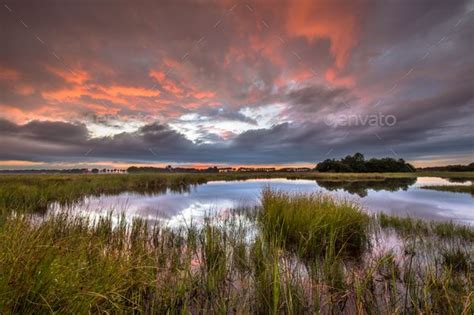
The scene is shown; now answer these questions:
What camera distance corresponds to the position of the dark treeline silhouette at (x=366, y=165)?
9381 centimetres

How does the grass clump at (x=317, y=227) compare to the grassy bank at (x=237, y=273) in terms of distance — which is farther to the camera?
the grass clump at (x=317, y=227)

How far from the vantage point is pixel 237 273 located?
445cm

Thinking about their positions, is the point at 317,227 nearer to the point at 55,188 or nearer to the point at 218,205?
the point at 218,205

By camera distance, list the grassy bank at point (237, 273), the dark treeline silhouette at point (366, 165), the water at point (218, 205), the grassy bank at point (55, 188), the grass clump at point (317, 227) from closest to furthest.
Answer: the grassy bank at point (237, 273), the grass clump at point (317, 227), the water at point (218, 205), the grassy bank at point (55, 188), the dark treeline silhouette at point (366, 165)

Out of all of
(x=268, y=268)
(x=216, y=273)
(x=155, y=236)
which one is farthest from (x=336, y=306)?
(x=155, y=236)

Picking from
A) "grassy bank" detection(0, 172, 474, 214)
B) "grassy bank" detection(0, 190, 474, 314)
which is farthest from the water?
"grassy bank" detection(0, 190, 474, 314)

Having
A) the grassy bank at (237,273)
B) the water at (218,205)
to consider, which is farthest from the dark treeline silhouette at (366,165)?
the grassy bank at (237,273)

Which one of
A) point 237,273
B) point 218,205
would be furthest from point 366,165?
point 237,273

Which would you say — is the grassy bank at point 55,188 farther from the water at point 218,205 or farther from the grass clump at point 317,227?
the grass clump at point 317,227

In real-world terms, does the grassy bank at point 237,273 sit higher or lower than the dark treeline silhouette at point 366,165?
lower

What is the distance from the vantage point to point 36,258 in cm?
246

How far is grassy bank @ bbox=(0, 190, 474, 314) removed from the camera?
2428 mm

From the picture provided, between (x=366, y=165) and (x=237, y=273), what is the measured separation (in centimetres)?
10831

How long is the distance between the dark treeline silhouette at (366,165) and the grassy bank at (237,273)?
95590mm
